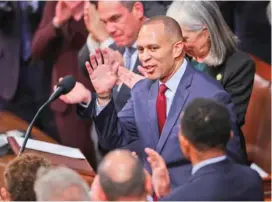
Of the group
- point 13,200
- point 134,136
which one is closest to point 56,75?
point 134,136

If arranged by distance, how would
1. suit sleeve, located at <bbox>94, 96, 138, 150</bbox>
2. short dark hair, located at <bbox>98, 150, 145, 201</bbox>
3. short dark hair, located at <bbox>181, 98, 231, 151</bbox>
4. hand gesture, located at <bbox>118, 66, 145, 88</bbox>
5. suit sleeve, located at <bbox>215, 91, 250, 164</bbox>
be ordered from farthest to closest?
hand gesture, located at <bbox>118, 66, 145, 88</bbox>, suit sleeve, located at <bbox>94, 96, 138, 150</bbox>, suit sleeve, located at <bbox>215, 91, 250, 164</bbox>, short dark hair, located at <bbox>181, 98, 231, 151</bbox>, short dark hair, located at <bbox>98, 150, 145, 201</bbox>

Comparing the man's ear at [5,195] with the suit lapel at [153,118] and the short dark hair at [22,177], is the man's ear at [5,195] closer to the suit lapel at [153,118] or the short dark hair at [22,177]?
the short dark hair at [22,177]

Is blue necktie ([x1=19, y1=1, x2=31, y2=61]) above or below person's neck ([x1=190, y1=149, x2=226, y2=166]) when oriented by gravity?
below

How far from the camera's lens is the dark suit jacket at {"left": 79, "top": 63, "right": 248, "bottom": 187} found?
246 centimetres

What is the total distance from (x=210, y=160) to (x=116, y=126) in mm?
621

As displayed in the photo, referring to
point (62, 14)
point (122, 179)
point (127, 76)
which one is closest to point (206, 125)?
point (122, 179)

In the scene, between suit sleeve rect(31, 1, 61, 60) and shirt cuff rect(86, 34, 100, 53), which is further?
suit sleeve rect(31, 1, 61, 60)

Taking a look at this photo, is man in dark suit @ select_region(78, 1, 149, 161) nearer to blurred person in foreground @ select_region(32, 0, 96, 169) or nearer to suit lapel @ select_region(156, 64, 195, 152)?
blurred person in foreground @ select_region(32, 0, 96, 169)

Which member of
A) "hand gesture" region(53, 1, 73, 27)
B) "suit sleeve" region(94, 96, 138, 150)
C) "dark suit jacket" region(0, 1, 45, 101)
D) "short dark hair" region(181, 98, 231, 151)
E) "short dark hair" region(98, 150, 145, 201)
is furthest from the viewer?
"dark suit jacket" region(0, 1, 45, 101)

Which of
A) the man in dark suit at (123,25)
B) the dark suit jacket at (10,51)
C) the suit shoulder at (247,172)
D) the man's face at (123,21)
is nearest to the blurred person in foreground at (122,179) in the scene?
the suit shoulder at (247,172)

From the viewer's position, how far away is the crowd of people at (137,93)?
2018 mm

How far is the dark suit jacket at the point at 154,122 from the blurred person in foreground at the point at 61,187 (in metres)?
0.58

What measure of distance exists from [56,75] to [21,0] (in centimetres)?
38

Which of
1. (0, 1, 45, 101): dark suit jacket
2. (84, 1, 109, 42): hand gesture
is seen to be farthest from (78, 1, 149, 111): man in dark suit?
(0, 1, 45, 101): dark suit jacket
